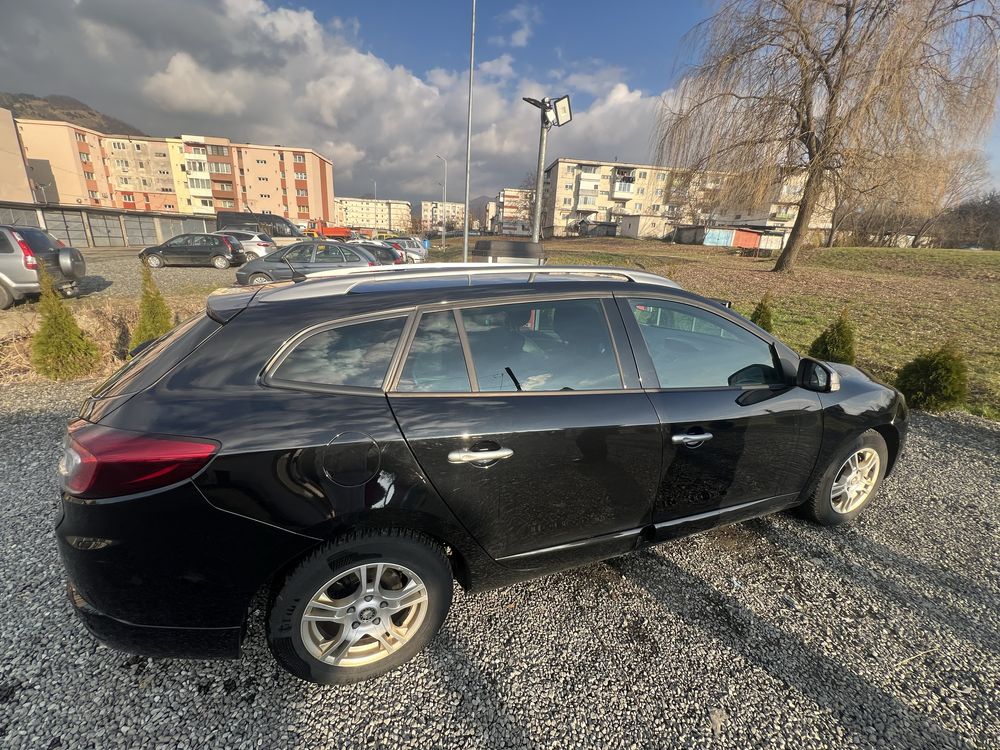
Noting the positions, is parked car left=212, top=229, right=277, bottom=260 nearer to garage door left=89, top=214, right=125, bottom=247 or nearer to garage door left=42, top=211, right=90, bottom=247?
garage door left=42, top=211, right=90, bottom=247

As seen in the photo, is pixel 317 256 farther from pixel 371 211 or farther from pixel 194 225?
pixel 371 211

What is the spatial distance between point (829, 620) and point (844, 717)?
0.57 m

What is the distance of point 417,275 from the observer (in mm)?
2312

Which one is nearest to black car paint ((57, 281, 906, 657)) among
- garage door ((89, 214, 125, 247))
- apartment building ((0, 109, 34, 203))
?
garage door ((89, 214, 125, 247))

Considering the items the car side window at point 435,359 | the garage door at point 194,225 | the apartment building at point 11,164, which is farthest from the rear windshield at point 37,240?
the apartment building at point 11,164

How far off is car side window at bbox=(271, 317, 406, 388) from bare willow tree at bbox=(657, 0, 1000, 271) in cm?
1741

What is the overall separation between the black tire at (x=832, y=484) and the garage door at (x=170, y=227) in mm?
34690

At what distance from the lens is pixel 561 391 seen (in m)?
2.03

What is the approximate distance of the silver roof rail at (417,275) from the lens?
1.98 m

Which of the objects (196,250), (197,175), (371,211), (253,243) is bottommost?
(196,250)

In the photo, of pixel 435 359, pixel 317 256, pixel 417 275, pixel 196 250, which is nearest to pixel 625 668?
pixel 435 359

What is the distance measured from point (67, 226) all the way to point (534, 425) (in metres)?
29.5

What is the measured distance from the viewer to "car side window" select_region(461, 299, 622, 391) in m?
1.98

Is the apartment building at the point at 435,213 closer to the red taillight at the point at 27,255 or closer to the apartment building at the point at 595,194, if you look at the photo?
the apartment building at the point at 595,194
